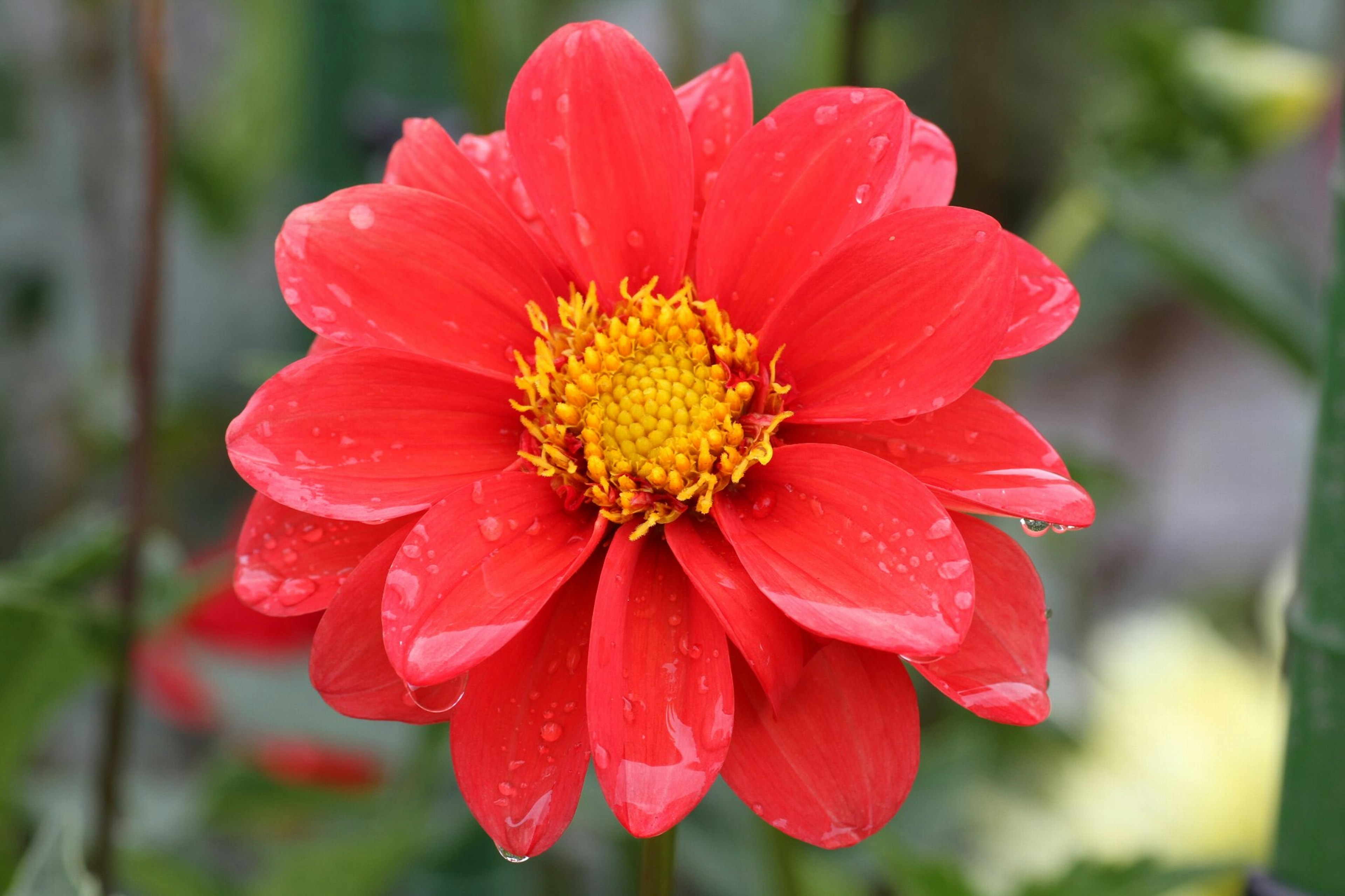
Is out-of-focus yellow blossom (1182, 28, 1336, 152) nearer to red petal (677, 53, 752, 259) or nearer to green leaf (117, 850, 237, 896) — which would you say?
red petal (677, 53, 752, 259)

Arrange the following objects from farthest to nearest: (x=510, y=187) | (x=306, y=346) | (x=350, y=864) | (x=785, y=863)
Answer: (x=306, y=346) < (x=350, y=864) < (x=785, y=863) < (x=510, y=187)

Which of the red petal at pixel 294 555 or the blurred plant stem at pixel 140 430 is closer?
the red petal at pixel 294 555

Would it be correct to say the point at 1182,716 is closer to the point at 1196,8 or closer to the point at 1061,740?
the point at 1061,740

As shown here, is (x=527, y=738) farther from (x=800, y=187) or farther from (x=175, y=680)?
(x=175, y=680)

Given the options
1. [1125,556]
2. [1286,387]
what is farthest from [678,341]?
[1286,387]

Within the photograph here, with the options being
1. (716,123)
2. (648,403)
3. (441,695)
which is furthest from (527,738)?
(716,123)

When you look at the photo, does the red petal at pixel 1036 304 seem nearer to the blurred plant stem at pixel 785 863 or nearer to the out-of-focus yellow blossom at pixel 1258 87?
the blurred plant stem at pixel 785 863

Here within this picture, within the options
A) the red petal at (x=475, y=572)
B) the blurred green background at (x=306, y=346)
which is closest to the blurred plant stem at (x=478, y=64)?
the blurred green background at (x=306, y=346)
